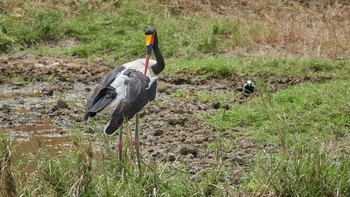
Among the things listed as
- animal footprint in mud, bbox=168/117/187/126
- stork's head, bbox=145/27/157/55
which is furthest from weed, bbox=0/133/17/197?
animal footprint in mud, bbox=168/117/187/126

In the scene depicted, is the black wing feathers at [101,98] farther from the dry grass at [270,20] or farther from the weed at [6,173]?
the dry grass at [270,20]

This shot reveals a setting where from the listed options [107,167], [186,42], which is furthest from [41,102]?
[107,167]

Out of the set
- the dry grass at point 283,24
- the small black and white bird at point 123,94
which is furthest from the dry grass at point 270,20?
the small black and white bird at point 123,94

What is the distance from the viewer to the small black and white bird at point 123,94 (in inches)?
270

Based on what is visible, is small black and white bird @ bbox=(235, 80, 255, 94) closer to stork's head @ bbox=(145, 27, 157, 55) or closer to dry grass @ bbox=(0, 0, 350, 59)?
dry grass @ bbox=(0, 0, 350, 59)

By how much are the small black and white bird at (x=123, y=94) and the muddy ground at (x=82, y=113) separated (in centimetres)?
51

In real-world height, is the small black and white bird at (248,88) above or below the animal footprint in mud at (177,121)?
below

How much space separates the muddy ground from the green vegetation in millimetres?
109

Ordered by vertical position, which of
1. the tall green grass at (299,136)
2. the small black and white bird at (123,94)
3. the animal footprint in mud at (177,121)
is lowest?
the animal footprint in mud at (177,121)

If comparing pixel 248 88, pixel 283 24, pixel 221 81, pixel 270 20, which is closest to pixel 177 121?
pixel 248 88

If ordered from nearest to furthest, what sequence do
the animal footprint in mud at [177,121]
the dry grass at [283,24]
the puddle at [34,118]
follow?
the puddle at [34,118] < the animal footprint in mud at [177,121] < the dry grass at [283,24]

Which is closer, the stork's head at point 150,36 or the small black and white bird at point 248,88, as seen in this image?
the stork's head at point 150,36

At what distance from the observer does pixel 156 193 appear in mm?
6164

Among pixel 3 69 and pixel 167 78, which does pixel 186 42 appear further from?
pixel 3 69
